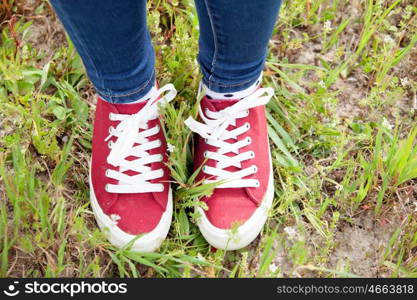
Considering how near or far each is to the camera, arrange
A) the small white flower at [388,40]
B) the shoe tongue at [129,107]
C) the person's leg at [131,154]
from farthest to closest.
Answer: the small white flower at [388,40] < the shoe tongue at [129,107] < the person's leg at [131,154]

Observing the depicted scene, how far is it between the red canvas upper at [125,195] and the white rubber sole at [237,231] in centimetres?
11

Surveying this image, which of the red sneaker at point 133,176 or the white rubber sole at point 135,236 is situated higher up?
the red sneaker at point 133,176

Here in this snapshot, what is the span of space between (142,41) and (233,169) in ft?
1.35

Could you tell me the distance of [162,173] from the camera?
1202 millimetres

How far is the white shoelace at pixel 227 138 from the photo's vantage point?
1.17m

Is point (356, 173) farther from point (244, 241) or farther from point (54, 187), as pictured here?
point (54, 187)

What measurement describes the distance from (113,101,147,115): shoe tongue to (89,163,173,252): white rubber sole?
0.24 metres

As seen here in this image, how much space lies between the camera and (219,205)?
118 cm

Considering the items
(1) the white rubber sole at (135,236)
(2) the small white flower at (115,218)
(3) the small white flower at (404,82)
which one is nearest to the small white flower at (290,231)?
(1) the white rubber sole at (135,236)

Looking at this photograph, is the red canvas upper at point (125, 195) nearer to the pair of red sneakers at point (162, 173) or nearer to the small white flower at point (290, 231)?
the pair of red sneakers at point (162, 173)

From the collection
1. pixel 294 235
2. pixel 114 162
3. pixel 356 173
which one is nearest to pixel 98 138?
pixel 114 162

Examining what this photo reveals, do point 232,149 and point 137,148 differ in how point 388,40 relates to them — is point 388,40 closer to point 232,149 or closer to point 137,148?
point 232,149

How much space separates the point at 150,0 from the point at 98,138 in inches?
22.2

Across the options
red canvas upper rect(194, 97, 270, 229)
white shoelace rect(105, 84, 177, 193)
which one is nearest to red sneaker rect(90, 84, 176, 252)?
white shoelace rect(105, 84, 177, 193)
